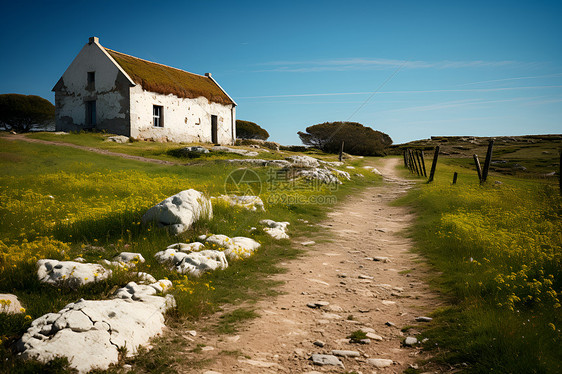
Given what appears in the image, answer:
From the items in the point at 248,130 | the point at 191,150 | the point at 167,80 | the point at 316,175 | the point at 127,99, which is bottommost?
the point at 316,175

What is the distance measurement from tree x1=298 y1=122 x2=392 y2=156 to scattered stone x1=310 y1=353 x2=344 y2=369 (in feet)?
184

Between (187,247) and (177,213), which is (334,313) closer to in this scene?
(187,247)

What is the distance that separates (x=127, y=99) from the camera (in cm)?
2997

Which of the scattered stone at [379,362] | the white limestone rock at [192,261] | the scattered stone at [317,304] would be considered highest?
the white limestone rock at [192,261]

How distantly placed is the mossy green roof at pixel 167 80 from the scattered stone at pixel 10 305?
3042cm

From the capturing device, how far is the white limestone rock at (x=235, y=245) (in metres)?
7.11

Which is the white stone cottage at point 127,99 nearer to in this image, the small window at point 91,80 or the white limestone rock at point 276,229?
the small window at point 91,80

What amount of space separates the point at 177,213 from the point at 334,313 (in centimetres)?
453

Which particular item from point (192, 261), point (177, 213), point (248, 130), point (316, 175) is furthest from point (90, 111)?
point (248, 130)

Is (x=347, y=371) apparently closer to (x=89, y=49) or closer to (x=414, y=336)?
(x=414, y=336)

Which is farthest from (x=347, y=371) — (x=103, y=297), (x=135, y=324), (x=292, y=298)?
(x=103, y=297)


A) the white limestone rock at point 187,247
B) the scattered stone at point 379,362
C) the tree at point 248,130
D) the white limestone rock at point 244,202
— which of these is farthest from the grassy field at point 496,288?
the tree at point 248,130

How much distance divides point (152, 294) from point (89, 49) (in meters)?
35.2

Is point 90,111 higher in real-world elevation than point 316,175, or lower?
higher
